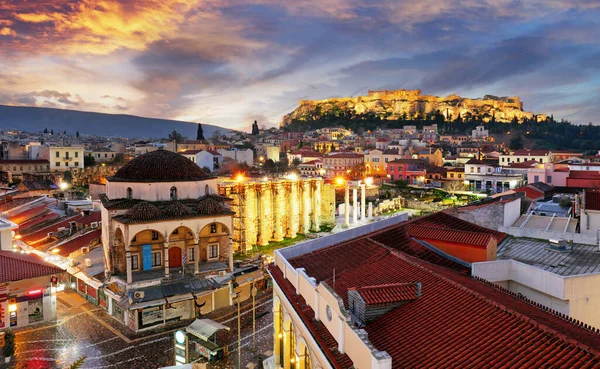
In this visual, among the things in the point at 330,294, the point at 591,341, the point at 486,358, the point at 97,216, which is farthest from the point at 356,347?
the point at 97,216

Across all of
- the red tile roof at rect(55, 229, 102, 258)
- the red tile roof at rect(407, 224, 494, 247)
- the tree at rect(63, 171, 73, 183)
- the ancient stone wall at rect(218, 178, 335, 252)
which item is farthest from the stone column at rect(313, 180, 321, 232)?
the tree at rect(63, 171, 73, 183)

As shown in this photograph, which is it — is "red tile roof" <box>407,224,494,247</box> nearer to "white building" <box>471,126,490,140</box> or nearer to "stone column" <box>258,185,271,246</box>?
"stone column" <box>258,185,271,246</box>

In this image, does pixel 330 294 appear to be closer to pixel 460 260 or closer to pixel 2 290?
pixel 460 260

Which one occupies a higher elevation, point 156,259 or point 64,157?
point 64,157

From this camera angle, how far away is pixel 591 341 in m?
7.75

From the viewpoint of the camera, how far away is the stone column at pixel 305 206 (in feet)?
146

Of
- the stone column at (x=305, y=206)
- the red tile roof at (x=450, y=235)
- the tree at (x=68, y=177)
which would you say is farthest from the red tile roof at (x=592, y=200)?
the tree at (x=68, y=177)

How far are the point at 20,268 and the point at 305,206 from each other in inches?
1070

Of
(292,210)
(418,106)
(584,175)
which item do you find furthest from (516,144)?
(292,210)

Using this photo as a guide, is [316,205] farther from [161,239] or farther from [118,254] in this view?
[118,254]

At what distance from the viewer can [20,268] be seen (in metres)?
22.6

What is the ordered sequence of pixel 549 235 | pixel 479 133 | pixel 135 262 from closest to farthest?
pixel 549 235
pixel 135 262
pixel 479 133

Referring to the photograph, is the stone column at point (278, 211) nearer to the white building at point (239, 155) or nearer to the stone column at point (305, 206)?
the stone column at point (305, 206)

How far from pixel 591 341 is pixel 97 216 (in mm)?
35177
